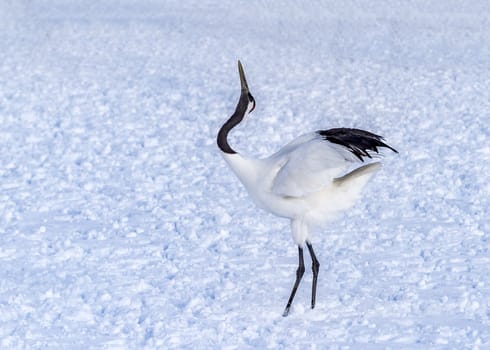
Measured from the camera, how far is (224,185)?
8219 millimetres

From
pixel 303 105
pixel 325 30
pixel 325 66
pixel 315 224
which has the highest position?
pixel 325 30

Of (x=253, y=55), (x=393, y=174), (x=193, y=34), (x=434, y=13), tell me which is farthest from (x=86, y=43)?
(x=393, y=174)

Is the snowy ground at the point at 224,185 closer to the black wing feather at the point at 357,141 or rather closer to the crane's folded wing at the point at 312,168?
the crane's folded wing at the point at 312,168

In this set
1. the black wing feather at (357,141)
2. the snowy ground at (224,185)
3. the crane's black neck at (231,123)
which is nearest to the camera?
the black wing feather at (357,141)

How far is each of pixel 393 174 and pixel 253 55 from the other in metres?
5.36

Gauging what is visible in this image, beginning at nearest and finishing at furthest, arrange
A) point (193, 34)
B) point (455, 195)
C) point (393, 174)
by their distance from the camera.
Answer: point (455, 195) → point (393, 174) → point (193, 34)

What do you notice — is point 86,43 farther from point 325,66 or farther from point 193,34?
point 325,66

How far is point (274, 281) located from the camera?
6.08 metres

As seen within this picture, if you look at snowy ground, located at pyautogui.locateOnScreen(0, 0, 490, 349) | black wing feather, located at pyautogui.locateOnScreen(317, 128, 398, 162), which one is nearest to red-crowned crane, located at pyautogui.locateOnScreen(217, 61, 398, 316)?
black wing feather, located at pyautogui.locateOnScreen(317, 128, 398, 162)

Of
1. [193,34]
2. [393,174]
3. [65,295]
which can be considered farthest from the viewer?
[193,34]

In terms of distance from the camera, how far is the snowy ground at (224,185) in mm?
5559

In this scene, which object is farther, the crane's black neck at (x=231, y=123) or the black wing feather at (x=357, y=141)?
the crane's black neck at (x=231, y=123)

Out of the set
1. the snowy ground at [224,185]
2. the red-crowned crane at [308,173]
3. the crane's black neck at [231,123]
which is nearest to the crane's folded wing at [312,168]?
the red-crowned crane at [308,173]

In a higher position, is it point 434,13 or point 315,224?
point 434,13
